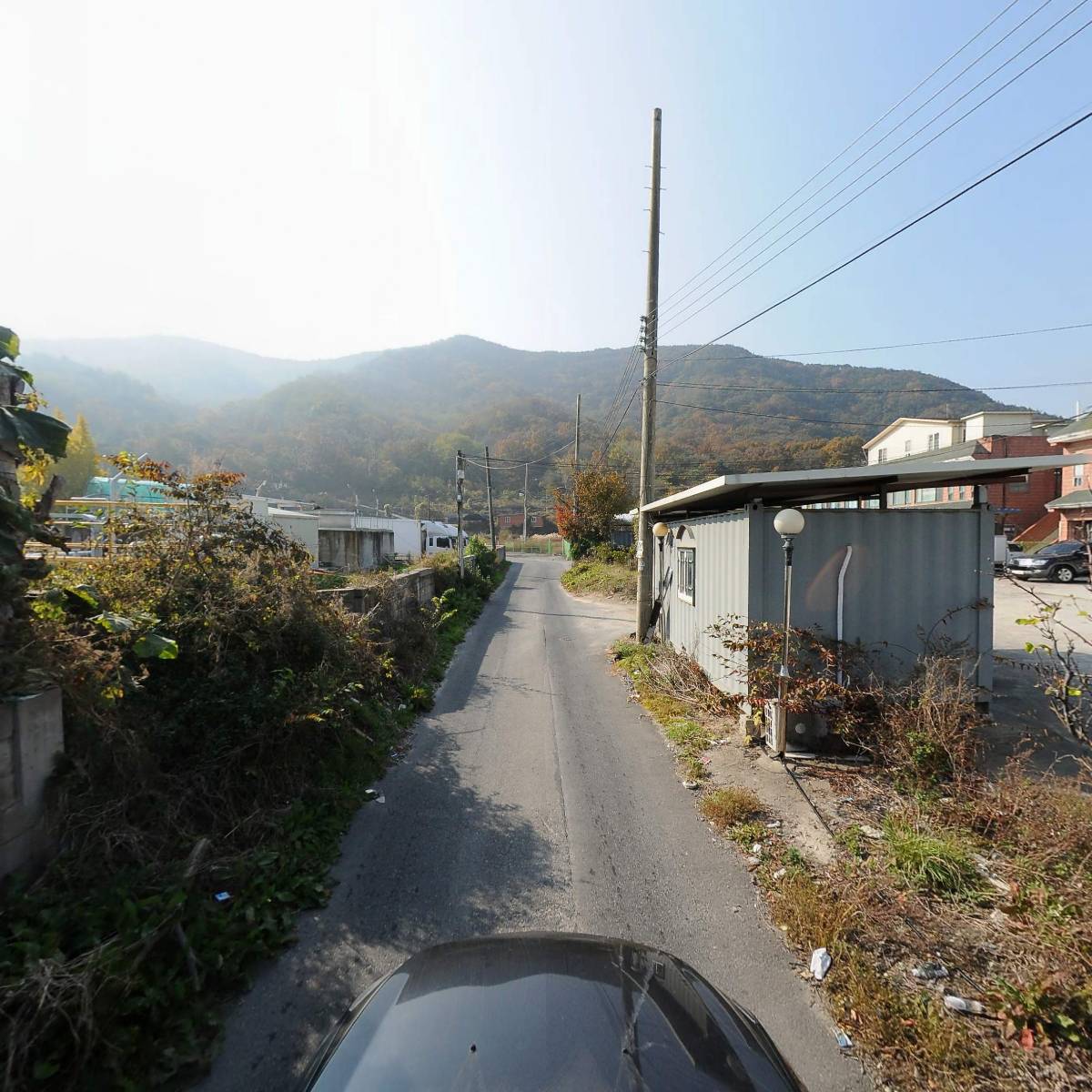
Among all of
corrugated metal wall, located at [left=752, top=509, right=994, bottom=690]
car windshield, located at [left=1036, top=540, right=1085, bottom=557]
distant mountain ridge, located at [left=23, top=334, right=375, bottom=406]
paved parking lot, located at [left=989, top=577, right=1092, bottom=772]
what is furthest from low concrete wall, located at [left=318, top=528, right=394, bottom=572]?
distant mountain ridge, located at [left=23, top=334, right=375, bottom=406]

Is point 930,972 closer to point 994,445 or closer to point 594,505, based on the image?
point 594,505

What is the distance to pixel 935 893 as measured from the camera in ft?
10.7

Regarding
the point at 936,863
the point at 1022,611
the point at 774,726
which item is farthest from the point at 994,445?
the point at 936,863

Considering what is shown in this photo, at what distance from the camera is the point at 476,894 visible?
3.49 m

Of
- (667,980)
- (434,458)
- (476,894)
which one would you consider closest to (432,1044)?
(667,980)

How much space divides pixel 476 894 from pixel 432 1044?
2.04 meters

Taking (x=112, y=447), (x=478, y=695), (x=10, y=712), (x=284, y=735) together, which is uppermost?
(x=112, y=447)

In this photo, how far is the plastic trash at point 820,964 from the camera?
9.16 ft

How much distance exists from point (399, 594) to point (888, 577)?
23.1 ft

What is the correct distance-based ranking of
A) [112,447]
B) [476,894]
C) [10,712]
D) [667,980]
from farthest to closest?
[112,447]
[476,894]
[10,712]
[667,980]

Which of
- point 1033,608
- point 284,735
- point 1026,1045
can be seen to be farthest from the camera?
point 1033,608

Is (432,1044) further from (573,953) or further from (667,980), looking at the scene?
(667,980)

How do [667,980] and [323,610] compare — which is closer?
[667,980]

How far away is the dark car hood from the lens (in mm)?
1490
